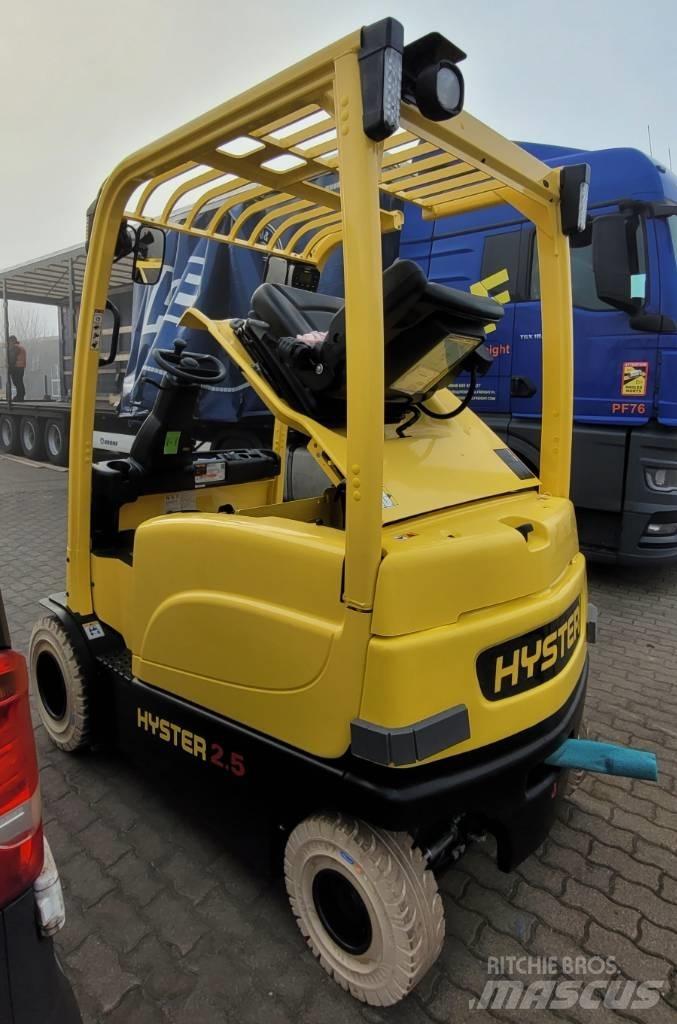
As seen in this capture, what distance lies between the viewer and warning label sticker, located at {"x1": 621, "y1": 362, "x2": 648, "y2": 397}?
14.5 feet

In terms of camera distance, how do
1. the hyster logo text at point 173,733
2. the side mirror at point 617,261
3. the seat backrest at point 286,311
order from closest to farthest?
the hyster logo text at point 173,733, the seat backrest at point 286,311, the side mirror at point 617,261

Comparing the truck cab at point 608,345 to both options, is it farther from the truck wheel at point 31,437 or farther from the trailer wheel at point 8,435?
the trailer wheel at point 8,435

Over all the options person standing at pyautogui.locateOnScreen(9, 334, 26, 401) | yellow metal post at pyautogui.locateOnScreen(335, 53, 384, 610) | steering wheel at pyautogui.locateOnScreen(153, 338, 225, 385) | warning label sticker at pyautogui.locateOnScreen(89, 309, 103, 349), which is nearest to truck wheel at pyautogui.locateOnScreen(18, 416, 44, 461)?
person standing at pyautogui.locateOnScreen(9, 334, 26, 401)

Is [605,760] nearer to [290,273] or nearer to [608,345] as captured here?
[290,273]

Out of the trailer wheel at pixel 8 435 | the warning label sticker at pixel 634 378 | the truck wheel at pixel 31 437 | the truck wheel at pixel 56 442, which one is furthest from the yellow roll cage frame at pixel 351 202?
the trailer wheel at pixel 8 435

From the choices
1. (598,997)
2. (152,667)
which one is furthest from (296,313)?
(598,997)

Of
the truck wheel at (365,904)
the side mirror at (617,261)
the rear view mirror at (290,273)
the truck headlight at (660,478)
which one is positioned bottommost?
the truck wheel at (365,904)

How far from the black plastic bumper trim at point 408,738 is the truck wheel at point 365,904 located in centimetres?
28

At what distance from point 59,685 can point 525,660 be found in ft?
6.66

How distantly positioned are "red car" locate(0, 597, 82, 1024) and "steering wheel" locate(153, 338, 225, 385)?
171cm

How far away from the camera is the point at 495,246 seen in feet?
16.9

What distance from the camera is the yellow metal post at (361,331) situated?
4.34ft

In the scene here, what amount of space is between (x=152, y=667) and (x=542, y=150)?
5.02 metres

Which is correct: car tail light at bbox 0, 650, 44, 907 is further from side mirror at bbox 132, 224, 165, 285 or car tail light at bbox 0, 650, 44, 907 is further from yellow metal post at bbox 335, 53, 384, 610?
side mirror at bbox 132, 224, 165, 285
